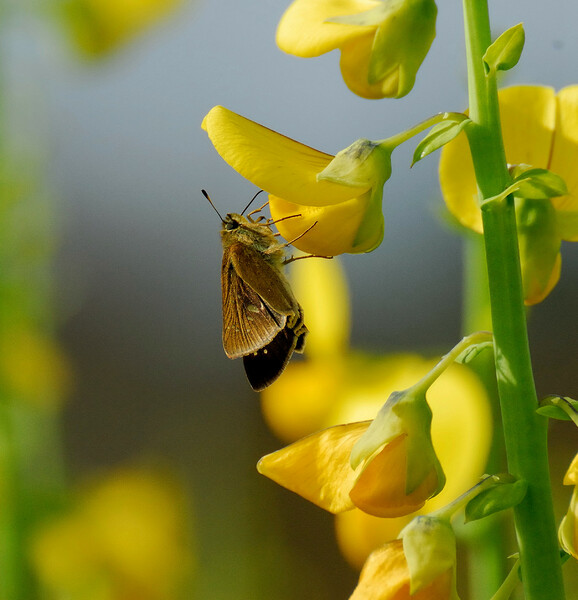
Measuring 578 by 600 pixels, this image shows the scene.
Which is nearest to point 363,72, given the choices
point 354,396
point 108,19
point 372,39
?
point 372,39

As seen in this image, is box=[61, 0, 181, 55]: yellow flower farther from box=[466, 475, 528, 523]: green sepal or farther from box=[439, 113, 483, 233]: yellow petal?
box=[466, 475, 528, 523]: green sepal

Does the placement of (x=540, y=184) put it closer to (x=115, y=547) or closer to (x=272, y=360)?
(x=272, y=360)

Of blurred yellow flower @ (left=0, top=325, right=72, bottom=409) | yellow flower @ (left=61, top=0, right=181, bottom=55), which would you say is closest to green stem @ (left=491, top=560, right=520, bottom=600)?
blurred yellow flower @ (left=0, top=325, right=72, bottom=409)

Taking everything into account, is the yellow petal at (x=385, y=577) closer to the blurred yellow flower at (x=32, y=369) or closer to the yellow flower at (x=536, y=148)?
the yellow flower at (x=536, y=148)

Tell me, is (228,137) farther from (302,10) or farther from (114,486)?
(114,486)

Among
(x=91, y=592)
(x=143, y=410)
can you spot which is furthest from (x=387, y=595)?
(x=143, y=410)

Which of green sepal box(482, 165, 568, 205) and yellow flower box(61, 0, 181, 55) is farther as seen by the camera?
yellow flower box(61, 0, 181, 55)
